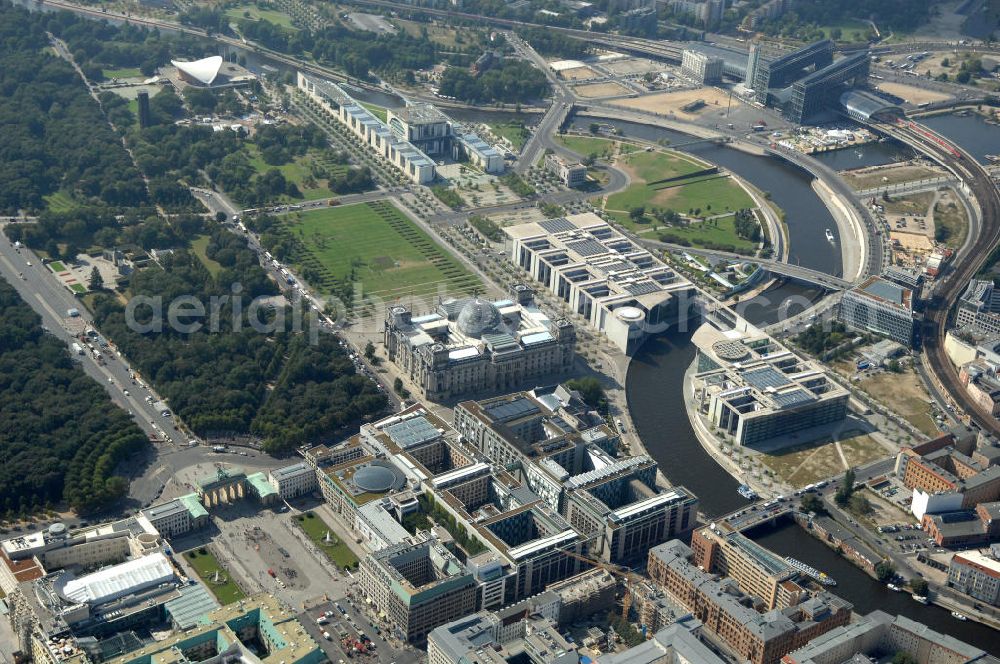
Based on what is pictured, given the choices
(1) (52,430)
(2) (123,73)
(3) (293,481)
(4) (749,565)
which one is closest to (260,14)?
(2) (123,73)

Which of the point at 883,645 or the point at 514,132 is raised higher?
the point at 514,132

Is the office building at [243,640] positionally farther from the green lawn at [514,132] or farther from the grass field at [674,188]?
the green lawn at [514,132]

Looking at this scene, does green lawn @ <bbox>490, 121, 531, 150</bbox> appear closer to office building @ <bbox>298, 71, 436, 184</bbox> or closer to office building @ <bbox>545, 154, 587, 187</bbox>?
office building @ <bbox>545, 154, 587, 187</bbox>

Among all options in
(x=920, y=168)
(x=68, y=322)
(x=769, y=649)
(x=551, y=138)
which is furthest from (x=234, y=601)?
(x=920, y=168)

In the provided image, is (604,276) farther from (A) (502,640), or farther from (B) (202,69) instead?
(B) (202,69)

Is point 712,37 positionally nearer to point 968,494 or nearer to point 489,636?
point 968,494
